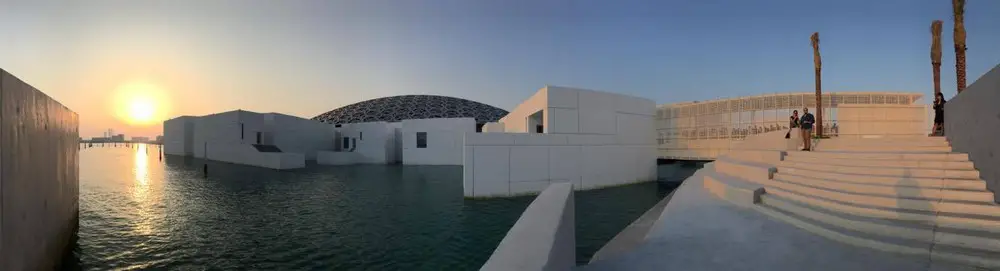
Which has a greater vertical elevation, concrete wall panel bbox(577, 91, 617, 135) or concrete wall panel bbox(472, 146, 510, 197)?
concrete wall panel bbox(577, 91, 617, 135)

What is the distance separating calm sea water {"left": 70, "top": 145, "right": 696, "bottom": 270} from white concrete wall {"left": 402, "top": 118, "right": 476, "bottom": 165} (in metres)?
18.4

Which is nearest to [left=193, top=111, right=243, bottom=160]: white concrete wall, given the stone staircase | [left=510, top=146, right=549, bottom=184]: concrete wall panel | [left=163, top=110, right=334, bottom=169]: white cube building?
[left=163, top=110, right=334, bottom=169]: white cube building

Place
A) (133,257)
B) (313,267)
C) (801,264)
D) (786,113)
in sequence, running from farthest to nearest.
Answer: (786,113), (133,257), (313,267), (801,264)

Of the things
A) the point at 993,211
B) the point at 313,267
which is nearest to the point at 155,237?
the point at 313,267

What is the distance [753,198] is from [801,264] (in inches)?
148

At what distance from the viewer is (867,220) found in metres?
5.87

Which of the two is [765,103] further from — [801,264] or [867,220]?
[801,264]

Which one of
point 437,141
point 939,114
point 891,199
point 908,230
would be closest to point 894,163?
point 891,199

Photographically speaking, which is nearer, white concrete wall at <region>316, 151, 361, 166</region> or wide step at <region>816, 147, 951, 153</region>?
wide step at <region>816, 147, 951, 153</region>

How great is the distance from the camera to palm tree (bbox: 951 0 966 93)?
11.0m

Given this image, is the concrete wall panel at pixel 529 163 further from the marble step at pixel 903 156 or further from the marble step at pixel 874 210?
the marble step at pixel 903 156

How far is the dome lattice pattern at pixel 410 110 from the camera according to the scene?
6789cm

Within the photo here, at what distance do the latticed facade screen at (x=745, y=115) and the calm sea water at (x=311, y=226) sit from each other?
12.9 m

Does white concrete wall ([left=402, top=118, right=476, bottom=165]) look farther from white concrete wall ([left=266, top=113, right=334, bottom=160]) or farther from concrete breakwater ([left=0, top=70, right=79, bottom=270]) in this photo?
concrete breakwater ([left=0, top=70, right=79, bottom=270])
